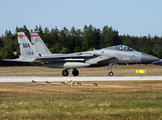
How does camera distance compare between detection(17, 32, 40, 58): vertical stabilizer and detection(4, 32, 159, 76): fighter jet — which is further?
detection(17, 32, 40, 58): vertical stabilizer

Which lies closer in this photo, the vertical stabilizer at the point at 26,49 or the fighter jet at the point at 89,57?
the fighter jet at the point at 89,57

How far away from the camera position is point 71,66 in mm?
25609

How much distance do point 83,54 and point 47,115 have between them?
18.6 meters

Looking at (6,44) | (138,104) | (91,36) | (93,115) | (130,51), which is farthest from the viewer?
(6,44)

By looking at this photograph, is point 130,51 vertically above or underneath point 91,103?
above

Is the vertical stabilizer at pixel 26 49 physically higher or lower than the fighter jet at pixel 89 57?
higher

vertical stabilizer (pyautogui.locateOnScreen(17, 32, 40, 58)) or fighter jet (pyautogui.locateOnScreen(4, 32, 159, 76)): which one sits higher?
vertical stabilizer (pyautogui.locateOnScreen(17, 32, 40, 58))

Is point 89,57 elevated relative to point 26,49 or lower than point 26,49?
lower

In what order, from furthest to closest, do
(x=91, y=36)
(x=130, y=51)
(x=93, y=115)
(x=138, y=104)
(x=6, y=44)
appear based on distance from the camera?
(x=6, y=44) < (x=91, y=36) < (x=130, y=51) < (x=138, y=104) < (x=93, y=115)

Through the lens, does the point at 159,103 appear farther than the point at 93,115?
Yes

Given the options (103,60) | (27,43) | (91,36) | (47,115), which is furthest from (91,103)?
(91,36)

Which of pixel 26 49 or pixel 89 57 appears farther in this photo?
pixel 26 49

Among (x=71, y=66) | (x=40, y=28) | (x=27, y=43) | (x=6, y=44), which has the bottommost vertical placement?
(x=71, y=66)

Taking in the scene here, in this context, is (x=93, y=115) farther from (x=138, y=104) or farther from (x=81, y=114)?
(x=138, y=104)
